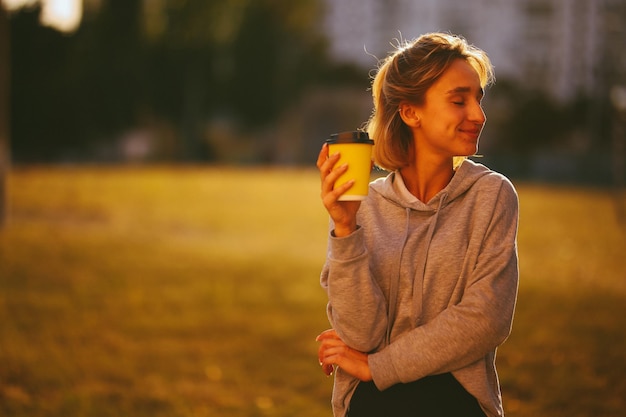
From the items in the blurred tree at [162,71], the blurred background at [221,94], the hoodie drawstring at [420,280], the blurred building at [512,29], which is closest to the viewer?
the hoodie drawstring at [420,280]

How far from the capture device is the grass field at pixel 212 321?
4.57m

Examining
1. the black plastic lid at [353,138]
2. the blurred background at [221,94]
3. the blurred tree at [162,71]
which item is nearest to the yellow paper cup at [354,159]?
the black plastic lid at [353,138]

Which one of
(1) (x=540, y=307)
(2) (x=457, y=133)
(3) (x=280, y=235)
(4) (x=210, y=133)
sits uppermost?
(2) (x=457, y=133)

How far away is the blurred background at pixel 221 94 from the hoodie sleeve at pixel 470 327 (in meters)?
27.5

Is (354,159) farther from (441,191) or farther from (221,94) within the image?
(221,94)

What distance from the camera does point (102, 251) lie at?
10.2 m

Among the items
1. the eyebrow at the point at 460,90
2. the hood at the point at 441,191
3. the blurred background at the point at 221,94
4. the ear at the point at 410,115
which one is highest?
the eyebrow at the point at 460,90

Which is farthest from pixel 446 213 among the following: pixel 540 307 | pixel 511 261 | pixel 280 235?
pixel 280 235

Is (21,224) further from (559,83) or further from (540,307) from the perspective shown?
(559,83)

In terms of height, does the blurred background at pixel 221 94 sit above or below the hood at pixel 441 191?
below

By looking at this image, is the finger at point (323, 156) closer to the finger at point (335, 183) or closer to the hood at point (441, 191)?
the finger at point (335, 183)

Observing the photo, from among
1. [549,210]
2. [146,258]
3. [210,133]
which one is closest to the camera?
[146,258]

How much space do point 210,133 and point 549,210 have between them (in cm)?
3222

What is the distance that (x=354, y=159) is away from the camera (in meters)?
1.78
